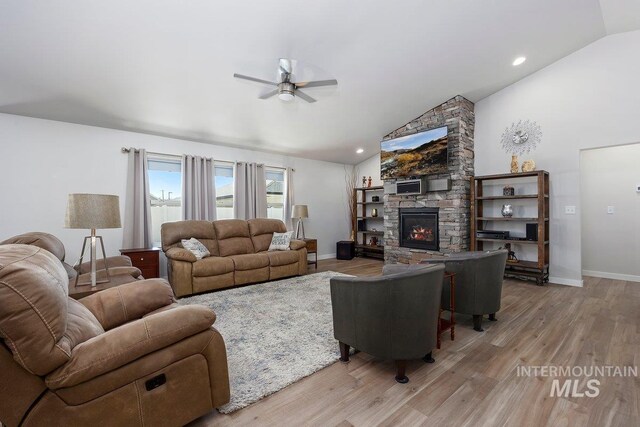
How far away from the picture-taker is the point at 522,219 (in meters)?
4.48

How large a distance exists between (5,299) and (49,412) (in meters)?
0.50

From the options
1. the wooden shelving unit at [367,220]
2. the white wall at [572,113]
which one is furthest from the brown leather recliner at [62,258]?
the white wall at [572,113]

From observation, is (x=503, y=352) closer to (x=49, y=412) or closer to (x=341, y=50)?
(x=49, y=412)

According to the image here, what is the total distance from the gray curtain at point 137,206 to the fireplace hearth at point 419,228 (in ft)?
15.5

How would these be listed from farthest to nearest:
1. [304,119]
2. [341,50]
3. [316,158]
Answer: [316,158] → [304,119] → [341,50]

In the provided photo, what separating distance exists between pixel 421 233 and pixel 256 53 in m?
4.27

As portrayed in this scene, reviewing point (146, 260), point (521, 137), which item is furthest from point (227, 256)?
point (521, 137)

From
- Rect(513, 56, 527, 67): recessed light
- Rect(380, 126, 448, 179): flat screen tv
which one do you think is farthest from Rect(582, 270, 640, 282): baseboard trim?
Rect(513, 56, 527, 67): recessed light

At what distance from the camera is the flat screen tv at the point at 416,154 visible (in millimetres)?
5051

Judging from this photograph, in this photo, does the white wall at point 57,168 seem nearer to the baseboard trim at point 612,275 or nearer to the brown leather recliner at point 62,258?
the brown leather recliner at point 62,258

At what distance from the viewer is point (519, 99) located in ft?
15.9

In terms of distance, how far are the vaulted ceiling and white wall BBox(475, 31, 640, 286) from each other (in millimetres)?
228

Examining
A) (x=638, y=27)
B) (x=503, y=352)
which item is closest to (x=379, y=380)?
(x=503, y=352)

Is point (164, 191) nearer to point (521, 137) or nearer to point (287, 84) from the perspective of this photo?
point (287, 84)
